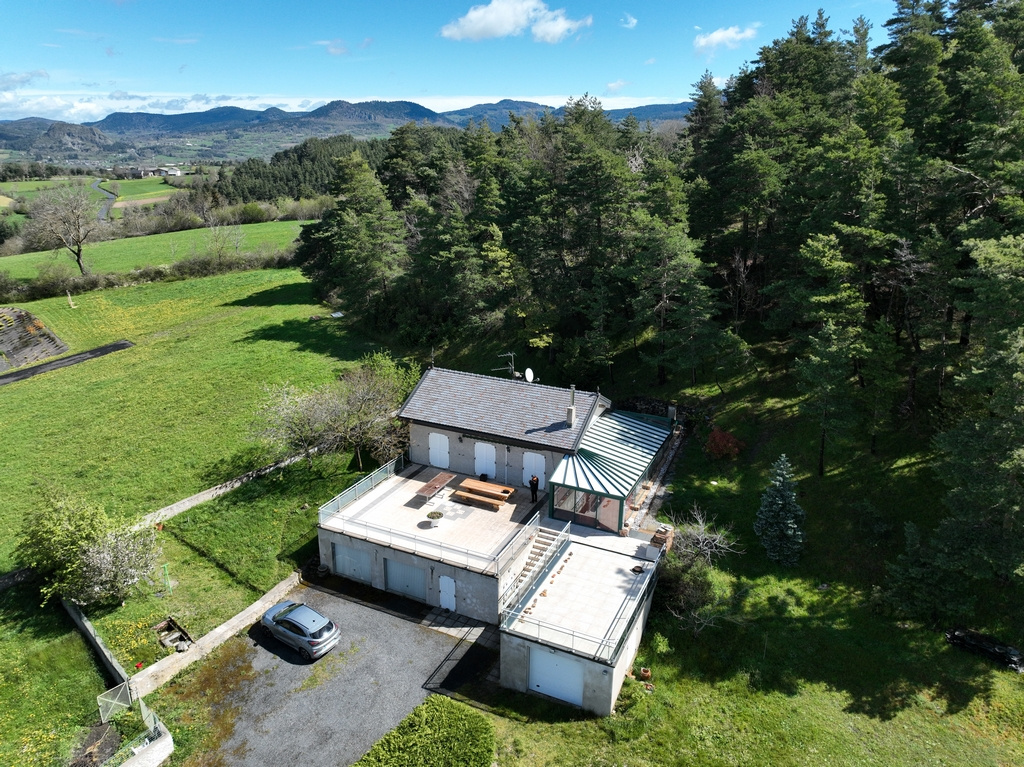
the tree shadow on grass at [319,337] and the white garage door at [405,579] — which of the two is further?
the tree shadow on grass at [319,337]

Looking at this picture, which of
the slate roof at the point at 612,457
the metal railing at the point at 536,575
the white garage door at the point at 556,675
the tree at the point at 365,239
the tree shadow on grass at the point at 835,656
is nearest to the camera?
the white garage door at the point at 556,675

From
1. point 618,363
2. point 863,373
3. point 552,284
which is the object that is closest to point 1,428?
point 552,284

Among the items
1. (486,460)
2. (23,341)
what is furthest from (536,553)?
(23,341)

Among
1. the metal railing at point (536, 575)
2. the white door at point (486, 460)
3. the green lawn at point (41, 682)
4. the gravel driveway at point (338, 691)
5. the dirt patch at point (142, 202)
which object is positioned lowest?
the green lawn at point (41, 682)

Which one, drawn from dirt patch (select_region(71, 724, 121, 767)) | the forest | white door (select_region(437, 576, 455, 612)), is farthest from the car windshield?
the forest

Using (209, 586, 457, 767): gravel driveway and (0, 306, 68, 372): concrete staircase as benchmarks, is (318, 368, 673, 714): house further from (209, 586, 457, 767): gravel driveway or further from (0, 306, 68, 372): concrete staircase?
(0, 306, 68, 372): concrete staircase

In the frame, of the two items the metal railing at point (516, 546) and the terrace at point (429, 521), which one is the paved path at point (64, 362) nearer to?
the terrace at point (429, 521)

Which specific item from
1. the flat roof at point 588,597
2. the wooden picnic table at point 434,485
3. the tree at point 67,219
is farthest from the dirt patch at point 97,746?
the tree at point 67,219
